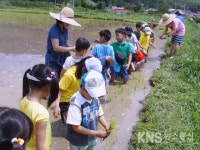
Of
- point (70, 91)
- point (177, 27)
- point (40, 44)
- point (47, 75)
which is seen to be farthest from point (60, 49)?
point (40, 44)

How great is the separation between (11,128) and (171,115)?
11.8 ft

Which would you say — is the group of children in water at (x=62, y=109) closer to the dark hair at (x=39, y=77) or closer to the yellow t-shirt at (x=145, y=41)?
the dark hair at (x=39, y=77)

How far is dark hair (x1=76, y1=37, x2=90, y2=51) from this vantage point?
13.8ft

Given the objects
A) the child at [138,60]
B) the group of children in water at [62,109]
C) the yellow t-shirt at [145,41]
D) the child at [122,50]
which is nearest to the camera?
the group of children in water at [62,109]

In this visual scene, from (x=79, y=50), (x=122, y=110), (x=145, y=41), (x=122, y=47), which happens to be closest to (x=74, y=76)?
(x=79, y=50)

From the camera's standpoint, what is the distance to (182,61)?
854 cm

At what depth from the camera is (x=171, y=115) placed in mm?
4938

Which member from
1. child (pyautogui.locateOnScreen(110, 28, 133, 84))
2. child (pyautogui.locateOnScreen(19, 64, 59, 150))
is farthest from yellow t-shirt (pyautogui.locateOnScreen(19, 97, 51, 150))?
child (pyautogui.locateOnScreen(110, 28, 133, 84))

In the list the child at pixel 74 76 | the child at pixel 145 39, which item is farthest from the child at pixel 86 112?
the child at pixel 145 39

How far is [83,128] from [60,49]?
2156 mm

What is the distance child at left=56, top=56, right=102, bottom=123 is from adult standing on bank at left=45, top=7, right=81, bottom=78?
2.14 ft

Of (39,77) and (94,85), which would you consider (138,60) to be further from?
(39,77)

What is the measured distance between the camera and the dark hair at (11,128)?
162 cm

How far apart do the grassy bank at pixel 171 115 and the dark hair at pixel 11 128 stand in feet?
8.10
